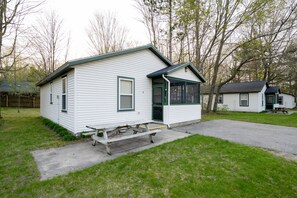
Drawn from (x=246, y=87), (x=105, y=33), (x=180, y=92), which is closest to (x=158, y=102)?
(x=180, y=92)

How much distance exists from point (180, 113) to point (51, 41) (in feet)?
59.5

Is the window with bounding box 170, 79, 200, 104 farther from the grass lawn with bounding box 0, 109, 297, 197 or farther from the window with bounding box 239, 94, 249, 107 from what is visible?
the window with bounding box 239, 94, 249, 107

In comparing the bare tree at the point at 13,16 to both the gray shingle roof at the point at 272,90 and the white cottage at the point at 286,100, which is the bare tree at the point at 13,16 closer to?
the gray shingle roof at the point at 272,90

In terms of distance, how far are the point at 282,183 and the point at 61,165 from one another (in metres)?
4.85

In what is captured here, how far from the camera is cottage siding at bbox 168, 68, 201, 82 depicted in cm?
831

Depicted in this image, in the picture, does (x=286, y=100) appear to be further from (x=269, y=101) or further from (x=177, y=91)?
(x=177, y=91)

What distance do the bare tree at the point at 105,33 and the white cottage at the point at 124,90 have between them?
11.1 metres

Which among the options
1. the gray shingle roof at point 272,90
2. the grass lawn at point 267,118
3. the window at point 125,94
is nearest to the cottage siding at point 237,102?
the gray shingle roof at point 272,90

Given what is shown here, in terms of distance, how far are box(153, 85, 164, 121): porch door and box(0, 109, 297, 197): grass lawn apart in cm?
381

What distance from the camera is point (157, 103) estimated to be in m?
8.67

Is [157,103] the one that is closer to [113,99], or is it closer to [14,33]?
[113,99]

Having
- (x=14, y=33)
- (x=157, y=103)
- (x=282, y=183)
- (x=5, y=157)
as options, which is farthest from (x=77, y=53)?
(x=282, y=183)

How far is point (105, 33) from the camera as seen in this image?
1833 cm

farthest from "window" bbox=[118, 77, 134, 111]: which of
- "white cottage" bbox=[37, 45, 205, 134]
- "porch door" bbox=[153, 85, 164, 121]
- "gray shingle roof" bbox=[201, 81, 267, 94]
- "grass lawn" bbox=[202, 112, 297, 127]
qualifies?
"gray shingle roof" bbox=[201, 81, 267, 94]
